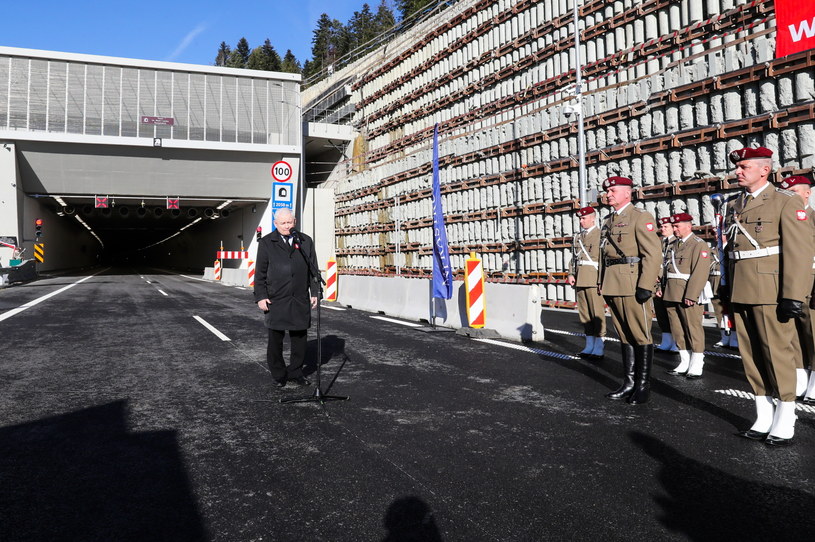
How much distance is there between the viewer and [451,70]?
23.2 m

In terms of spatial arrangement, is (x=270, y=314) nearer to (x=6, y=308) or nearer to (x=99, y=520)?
(x=99, y=520)

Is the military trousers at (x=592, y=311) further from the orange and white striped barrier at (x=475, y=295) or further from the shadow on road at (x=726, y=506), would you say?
the shadow on road at (x=726, y=506)

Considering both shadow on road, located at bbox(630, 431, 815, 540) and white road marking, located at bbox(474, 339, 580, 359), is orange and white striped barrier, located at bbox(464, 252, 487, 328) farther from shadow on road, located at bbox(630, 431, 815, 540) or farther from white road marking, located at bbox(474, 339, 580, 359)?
shadow on road, located at bbox(630, 431, 815, 540)

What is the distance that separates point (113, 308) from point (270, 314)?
10.0 meters

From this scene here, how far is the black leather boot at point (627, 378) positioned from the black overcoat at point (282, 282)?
10.3 feet

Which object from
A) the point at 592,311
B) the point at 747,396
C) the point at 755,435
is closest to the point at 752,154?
the point at 755,435

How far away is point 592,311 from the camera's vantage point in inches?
275

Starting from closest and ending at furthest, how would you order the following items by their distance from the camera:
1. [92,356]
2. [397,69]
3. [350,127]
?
1. [92,356]
2. [397,69]
3. [350,127]

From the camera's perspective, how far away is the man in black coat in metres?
5.26

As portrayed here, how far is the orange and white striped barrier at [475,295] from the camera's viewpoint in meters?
9.11

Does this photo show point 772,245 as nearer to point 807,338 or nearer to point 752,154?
point 752,154

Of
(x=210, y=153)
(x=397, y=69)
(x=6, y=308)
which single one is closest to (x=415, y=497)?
(x=6, y=308)

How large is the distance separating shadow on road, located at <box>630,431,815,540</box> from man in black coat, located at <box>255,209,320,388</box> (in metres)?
3.52

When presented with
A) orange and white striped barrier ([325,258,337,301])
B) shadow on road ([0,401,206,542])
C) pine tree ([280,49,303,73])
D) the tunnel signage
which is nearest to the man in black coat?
shadow on road ([0,401,206,542])
